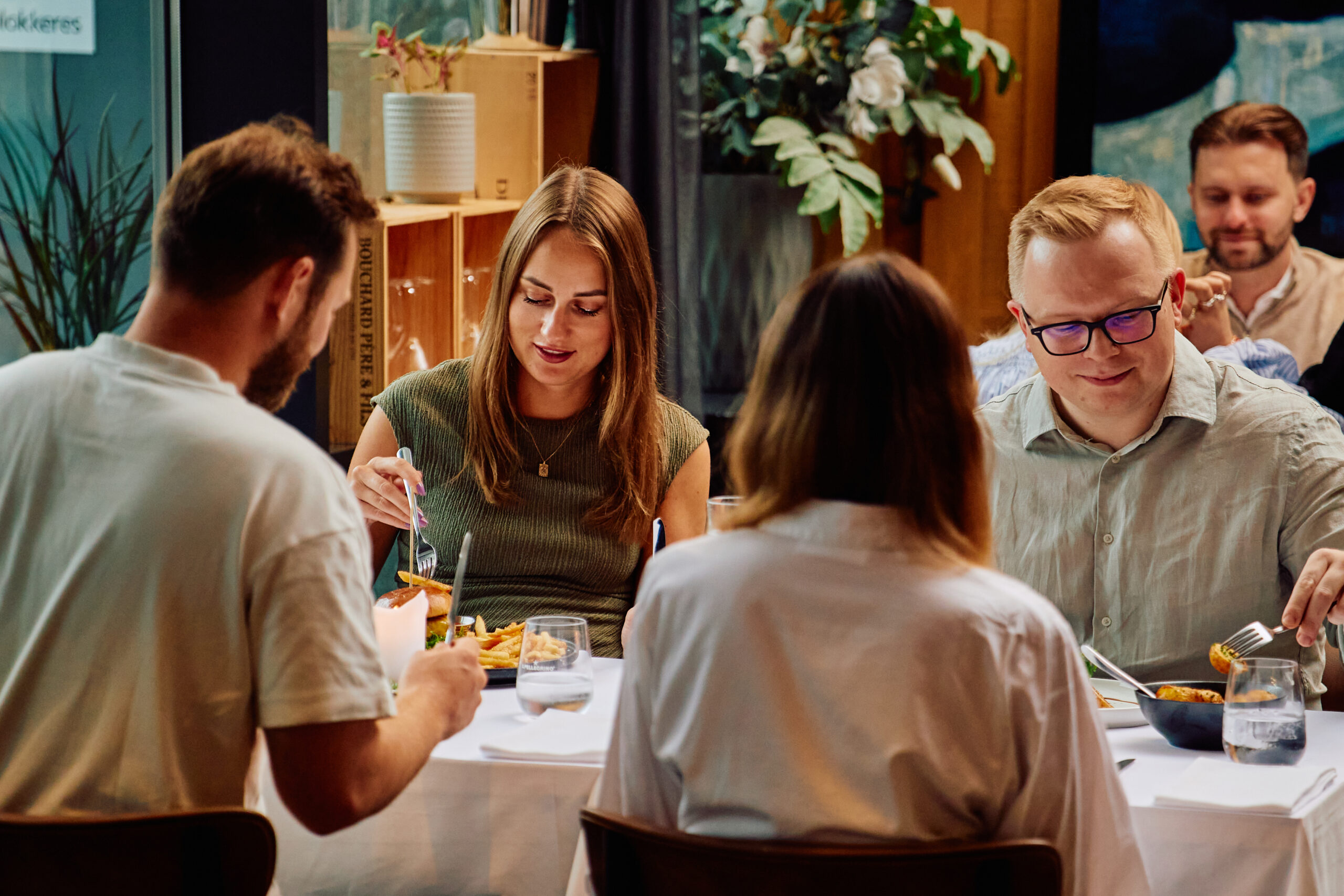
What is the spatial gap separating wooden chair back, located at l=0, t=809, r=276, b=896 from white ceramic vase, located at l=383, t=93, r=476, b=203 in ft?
7.81

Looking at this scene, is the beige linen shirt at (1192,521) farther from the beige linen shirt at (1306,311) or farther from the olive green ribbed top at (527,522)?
the beige linen shirt at (1306,311)

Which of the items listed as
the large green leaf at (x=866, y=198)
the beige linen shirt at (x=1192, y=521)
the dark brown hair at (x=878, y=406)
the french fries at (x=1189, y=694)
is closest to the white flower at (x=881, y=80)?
the large green leaf at (x=866, y=198)

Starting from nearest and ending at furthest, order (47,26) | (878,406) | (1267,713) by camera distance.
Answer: (878,406) → (1267,713) → (47,26)

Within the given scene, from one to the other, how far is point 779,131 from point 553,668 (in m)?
2.75

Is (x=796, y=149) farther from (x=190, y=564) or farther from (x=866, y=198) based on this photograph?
(x=190, y=564)

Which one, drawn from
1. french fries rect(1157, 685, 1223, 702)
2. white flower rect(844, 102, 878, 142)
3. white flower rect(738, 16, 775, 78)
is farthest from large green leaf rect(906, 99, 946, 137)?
french fries rect(1157, 685, 1223, 702)

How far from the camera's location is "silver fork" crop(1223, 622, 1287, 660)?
179cm

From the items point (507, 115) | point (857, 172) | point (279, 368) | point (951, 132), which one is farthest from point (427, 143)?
point (279, 368)

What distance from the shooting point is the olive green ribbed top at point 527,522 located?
92.0 inches

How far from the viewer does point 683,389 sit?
4047 mm

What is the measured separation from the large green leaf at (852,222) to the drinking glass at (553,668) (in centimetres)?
255

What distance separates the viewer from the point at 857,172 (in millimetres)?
4168

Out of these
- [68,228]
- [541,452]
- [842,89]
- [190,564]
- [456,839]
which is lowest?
[456,839]

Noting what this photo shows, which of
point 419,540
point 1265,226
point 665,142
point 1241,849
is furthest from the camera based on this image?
point 1265,226
